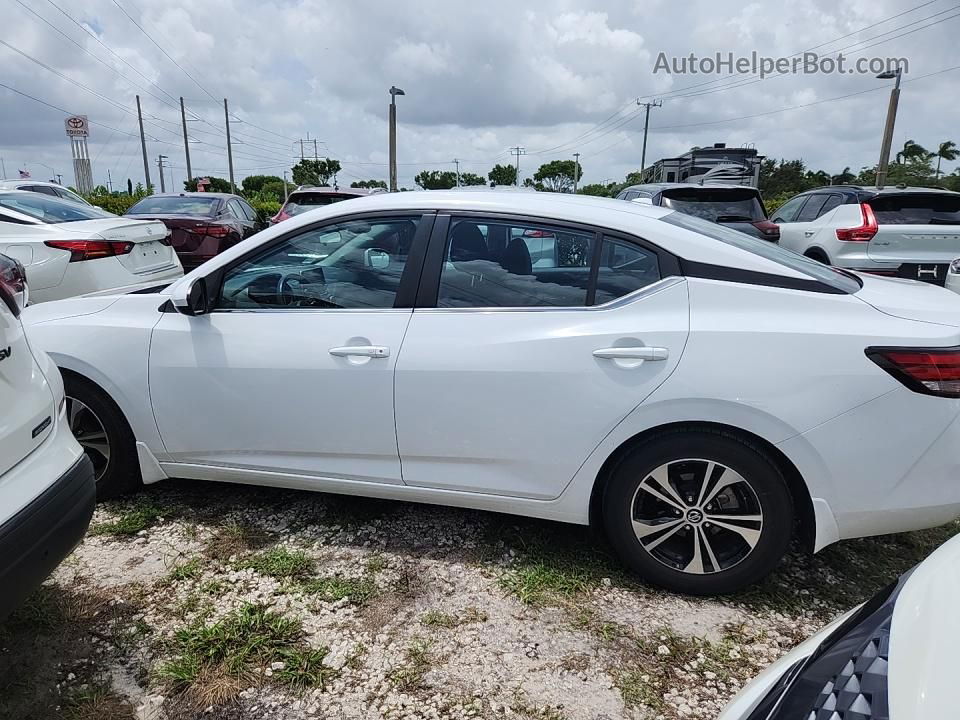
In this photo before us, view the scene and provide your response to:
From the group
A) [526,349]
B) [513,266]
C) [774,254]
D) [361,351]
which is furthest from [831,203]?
[361,351]

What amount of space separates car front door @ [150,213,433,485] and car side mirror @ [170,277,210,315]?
0.11 feet

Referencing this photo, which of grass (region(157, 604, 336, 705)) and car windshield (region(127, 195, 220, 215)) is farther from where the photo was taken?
car windshield (region(127, 195, 220, 215))

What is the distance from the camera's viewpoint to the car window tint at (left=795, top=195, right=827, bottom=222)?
8727 millimetres

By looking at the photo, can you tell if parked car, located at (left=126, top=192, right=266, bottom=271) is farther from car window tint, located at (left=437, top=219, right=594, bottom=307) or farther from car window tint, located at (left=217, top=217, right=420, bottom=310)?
car window tint, located at (left=437, top=219, right=594, bottom=307)

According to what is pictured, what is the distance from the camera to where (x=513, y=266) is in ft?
8.74

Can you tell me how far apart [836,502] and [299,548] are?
2.15 meters

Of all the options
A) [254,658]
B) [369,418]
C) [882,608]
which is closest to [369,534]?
[369,418]

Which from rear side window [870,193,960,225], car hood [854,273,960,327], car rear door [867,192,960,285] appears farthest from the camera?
rear side window [870,193,960,225]

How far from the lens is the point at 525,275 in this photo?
8.66 feet

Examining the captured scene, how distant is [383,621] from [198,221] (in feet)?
25.1

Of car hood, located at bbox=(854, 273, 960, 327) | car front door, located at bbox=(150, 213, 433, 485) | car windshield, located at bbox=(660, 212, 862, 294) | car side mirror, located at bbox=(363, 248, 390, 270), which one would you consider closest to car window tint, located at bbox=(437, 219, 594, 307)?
car front door, located at bbox=(150, 213, 433, 485)

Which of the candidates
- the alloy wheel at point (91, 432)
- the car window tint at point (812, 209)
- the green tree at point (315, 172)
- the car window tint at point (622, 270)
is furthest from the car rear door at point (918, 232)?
the green tree at point (315, 172)

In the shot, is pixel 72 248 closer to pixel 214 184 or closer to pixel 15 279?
pixel 15 279

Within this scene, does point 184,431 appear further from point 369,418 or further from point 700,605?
point 700,605
